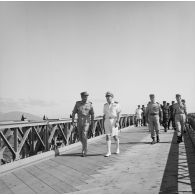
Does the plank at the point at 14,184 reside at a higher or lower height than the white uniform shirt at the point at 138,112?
lower

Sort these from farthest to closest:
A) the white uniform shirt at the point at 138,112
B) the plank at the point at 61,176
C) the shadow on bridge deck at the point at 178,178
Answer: the white uniform shirt at the point at 138,112 → the plank at the point at 61,176 → the shadow on bridge deck at the point at 178,178

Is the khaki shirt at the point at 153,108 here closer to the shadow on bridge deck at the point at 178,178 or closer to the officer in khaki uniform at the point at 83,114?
the officer in khaki uniform at the point at 83,114

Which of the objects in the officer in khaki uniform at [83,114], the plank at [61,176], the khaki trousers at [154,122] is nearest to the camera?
the plank at [61,176]

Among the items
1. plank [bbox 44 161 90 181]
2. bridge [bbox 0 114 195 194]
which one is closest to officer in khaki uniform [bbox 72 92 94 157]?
bridge [bbox 0 114 195 194]

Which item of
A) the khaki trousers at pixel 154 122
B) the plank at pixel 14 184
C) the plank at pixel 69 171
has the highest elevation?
the khaki trousers at pixel 154 122

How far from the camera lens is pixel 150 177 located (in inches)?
209

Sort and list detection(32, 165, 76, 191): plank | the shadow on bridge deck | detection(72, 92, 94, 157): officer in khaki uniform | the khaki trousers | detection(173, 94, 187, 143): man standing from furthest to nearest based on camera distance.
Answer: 1. the khaki trousers
2. detection(173, 94, 187, 143): man standing
3. detection(72, 92, 94, 157): officer in khaki uniform
4. detection(32, 165, 76, 191): plank
5. the shadow on bridge deck

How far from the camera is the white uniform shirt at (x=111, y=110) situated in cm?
827

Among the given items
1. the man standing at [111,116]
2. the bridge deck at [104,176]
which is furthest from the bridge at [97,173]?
the man standing at [111,116]

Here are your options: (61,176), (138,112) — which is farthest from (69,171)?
(138,112)

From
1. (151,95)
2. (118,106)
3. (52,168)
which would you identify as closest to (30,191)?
(52,168)

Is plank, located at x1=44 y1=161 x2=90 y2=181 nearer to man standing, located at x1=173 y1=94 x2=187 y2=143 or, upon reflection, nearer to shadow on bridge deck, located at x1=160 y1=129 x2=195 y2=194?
shadow on bridge deck, located at x1=160 y1=129 x2=195 y2=194

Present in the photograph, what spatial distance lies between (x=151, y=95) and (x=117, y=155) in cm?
334

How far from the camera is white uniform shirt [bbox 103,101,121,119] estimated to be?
8266mm
